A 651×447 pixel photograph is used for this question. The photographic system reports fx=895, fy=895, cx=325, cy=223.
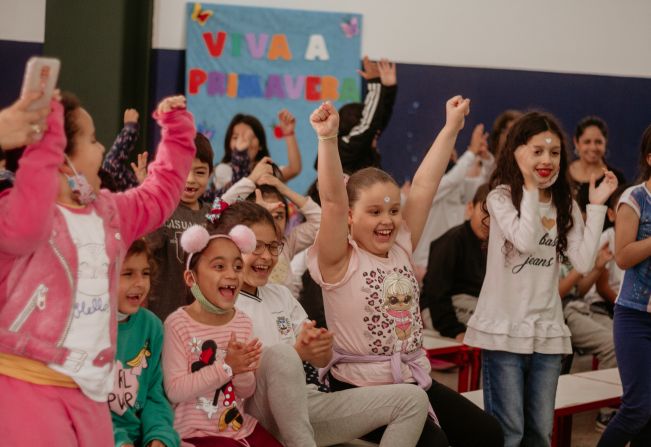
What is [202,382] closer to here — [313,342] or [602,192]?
[313,342]

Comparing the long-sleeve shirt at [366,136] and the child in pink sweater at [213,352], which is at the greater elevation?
the long-sleeve shirt at [366,136]

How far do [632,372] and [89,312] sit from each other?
2.46m

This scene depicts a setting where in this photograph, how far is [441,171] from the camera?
3.24 metres

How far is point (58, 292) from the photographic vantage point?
198cm

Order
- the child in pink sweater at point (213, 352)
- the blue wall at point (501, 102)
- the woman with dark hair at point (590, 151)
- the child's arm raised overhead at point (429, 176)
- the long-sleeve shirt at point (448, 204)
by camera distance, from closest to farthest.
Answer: the child in pink sweater at point (213, 352) < the child's arm raised overhead at point (429, 176) < the woman with dark hair at point (590, 151) < the long-sleeve shirt at point (448, 204) < the blue wall at point (501, 102)

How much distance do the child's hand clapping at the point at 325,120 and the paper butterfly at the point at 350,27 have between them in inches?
209

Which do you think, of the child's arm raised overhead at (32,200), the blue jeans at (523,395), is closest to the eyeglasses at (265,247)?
the blue jeans at (523,395)

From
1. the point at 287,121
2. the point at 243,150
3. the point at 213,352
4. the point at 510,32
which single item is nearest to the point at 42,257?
the point at 213,352

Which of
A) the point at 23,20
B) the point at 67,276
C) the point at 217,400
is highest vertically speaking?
the point at 23,20

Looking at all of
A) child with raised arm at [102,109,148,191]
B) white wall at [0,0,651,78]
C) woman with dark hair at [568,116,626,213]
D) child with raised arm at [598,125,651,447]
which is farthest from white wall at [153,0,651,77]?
child with raised arm at [598,125,651,447]

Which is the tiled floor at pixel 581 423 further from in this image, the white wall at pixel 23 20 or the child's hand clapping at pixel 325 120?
the white wall at pixel 23 20

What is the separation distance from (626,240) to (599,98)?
16.3 ft

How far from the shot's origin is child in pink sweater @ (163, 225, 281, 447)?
2.55 metres

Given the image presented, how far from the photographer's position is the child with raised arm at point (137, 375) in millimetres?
2455
